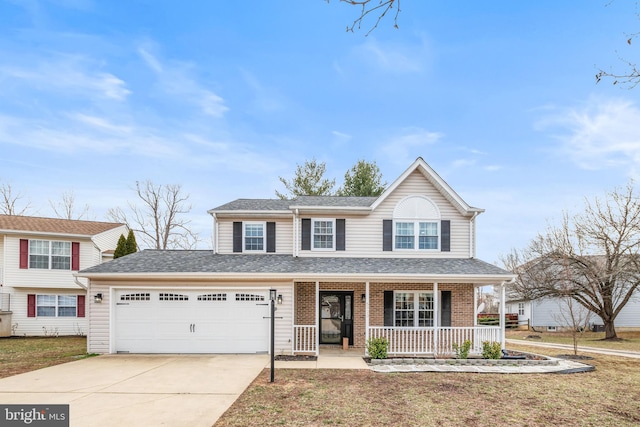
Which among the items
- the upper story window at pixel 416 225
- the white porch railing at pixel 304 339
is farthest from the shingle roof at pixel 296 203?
the white porch railing at pixel 304 339

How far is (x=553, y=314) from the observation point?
95.1ft

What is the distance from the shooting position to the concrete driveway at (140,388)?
6.91 meters

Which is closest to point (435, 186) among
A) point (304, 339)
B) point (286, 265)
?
point (286, 265)

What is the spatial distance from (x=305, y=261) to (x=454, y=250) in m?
5.71

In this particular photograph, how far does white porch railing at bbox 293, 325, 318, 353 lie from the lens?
44.3 feet

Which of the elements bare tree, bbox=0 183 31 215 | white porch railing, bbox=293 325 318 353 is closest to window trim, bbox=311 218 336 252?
white porch railing, bbox=293 325 318 353

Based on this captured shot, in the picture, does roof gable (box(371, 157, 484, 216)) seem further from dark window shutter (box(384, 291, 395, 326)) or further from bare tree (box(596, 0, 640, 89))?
bare tree (box(596, 0, 640, 89))

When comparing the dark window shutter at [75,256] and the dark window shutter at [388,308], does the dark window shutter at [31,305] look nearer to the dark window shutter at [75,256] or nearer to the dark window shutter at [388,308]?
the dark window shutter at [75,256]

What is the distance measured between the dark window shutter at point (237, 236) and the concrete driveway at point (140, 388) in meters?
4.56

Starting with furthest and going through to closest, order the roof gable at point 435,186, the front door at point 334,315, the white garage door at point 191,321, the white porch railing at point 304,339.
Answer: the roof gable at point 435,186
the front door at point 334,315
the white garage door at point 191,321
the white porch railing at point 304,339

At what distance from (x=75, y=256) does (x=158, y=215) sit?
12.1 meters

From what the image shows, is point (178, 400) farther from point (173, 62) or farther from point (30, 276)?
point (30, 276)

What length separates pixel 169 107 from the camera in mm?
18828

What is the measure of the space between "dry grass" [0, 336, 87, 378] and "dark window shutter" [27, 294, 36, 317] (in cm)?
121
